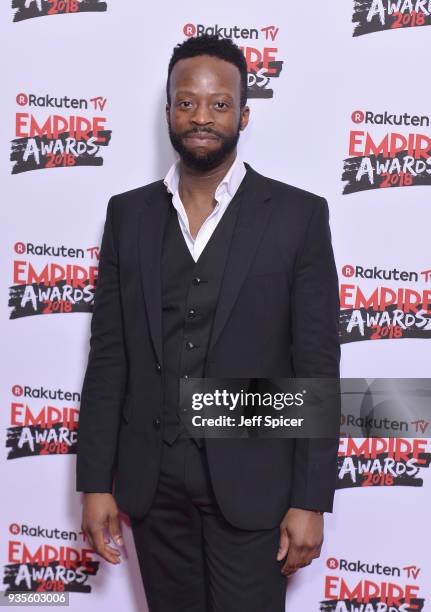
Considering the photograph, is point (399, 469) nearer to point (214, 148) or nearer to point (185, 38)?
point (214, 148)

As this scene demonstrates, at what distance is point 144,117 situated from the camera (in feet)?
7.65

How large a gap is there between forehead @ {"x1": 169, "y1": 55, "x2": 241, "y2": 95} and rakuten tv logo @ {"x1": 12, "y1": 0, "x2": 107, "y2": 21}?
0.58 m

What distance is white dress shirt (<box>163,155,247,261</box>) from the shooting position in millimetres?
1859

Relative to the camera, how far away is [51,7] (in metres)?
2.32

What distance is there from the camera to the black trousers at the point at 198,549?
1824mm

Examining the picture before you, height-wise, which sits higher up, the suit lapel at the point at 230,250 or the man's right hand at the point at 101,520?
the suit lapel at the point at 230,250

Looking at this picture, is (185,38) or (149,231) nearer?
(149,231)

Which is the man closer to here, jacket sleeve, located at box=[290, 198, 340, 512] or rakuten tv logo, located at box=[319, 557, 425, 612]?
jacket sleeve, located at box=[290, 198, 340, 512]

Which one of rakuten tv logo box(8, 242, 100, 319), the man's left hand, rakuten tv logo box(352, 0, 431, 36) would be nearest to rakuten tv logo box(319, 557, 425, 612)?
the man's left hand

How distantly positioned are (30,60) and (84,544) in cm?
167

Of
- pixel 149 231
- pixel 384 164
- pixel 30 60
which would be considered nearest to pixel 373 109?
pixel 384 164

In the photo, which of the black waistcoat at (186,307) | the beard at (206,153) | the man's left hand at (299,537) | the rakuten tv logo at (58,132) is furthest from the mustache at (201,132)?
the man's left hand at (299,537)

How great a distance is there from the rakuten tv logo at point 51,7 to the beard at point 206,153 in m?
0.71

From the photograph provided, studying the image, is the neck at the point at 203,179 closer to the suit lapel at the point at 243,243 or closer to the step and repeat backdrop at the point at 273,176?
the suit lapel at the point at 243,243
